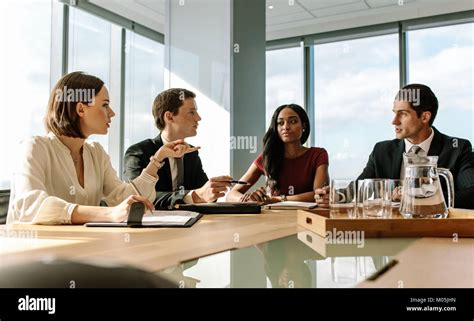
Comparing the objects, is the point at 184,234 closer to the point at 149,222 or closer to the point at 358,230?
the point at 149,222

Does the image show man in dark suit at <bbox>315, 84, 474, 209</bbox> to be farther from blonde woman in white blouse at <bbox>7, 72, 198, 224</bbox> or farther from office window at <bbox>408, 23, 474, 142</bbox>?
office window at <bbox>408, 23, 474, 142</bbox>

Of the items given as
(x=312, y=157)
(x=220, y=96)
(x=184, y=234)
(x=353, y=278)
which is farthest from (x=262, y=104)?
(x=353, y=278)

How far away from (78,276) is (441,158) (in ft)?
5.57

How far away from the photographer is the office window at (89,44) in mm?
3795

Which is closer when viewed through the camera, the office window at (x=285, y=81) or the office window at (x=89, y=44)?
the office window at (x=89, y=44)

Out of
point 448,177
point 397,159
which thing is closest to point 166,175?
point 397,159

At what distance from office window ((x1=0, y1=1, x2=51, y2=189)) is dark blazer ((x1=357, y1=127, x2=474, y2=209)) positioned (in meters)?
2.80

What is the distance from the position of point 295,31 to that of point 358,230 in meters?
4.46

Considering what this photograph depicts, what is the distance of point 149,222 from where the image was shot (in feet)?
3.06

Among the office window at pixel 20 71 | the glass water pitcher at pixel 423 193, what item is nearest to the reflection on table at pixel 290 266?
the glass water pitcher at pixel 423 193

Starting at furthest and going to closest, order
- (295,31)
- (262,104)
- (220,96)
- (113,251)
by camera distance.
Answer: (295,31)
(262,104)
(220,96)
(113,251)

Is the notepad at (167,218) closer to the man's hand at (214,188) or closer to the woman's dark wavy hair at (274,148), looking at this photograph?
the man's hand at (214,188)

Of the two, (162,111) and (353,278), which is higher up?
(162,111)

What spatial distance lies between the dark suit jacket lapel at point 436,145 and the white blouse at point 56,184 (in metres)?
1.22
